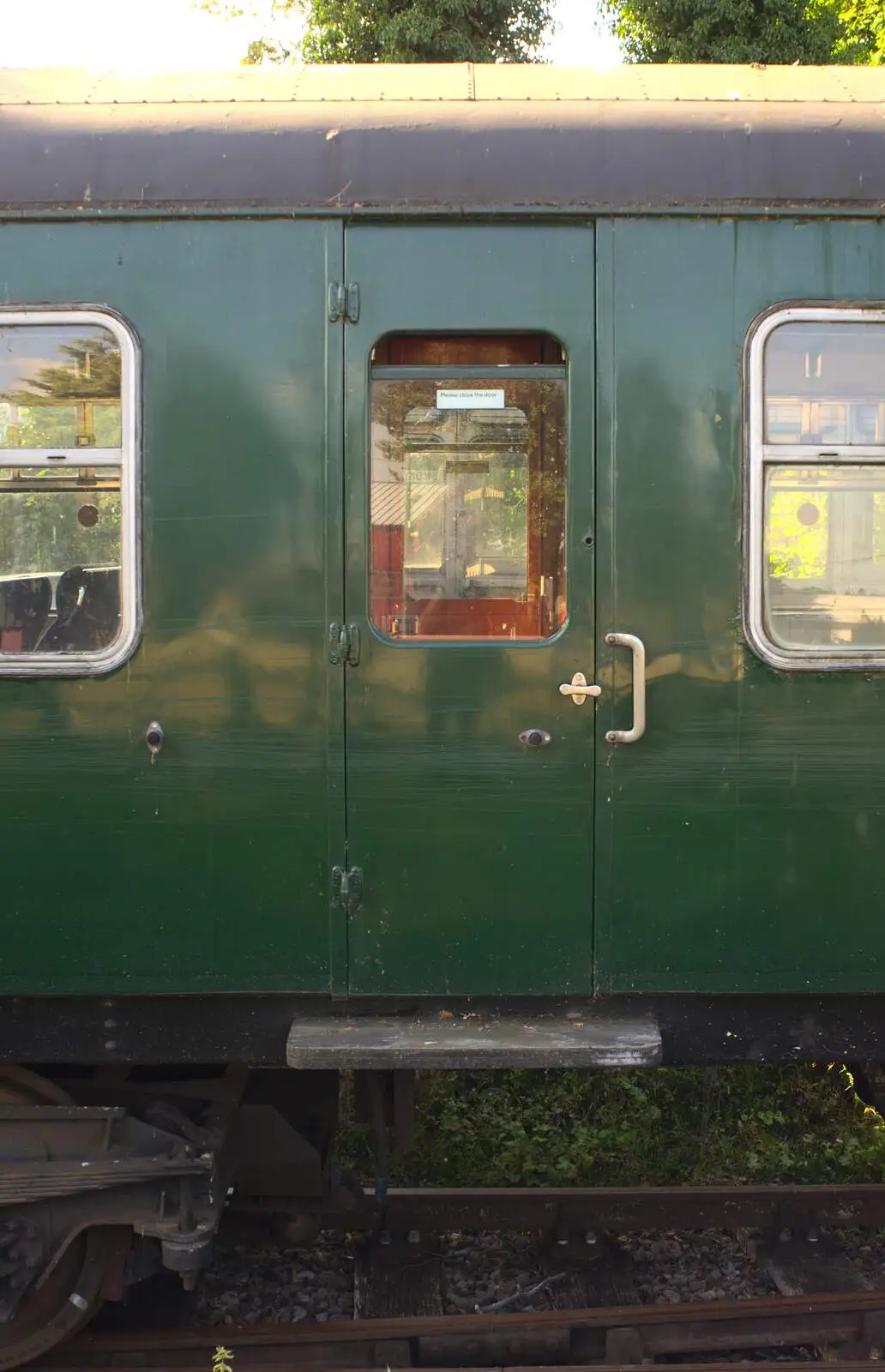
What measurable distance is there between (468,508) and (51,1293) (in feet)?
8.92

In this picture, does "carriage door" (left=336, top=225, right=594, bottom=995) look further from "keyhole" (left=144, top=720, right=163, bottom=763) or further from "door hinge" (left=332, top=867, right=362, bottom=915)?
"keyhole" (left=144, top=720, right=163, bottom=763)

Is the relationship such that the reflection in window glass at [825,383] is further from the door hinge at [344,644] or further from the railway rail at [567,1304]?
the railway rail at [567,1304]

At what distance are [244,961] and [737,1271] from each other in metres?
2.29

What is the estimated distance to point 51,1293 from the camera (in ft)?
12.7

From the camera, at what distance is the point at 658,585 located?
3.52 m

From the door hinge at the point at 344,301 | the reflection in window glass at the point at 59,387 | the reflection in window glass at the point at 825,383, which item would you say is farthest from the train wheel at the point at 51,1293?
the reflection in window glass at the point at 825,383

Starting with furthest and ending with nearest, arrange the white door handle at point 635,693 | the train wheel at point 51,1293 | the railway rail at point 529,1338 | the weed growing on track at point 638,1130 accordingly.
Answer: the weed growing on track at point 638,1130 < the railway rail at point 529,1338 < the train wheel at point 51,1293 < the white door handle at point 635,693


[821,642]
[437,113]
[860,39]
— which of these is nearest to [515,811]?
[821,642]

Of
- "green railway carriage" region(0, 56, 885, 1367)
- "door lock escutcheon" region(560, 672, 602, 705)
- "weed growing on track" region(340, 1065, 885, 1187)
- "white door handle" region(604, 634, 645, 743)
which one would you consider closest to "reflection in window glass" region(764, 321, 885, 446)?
"green railway carriage" region(0, 56, 885, 1367)

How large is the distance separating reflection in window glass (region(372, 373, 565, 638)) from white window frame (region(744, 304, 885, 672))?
523mm

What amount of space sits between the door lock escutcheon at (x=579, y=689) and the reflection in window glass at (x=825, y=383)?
0.85 metres

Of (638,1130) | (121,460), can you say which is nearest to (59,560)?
(121,460)

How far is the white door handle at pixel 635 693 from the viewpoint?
349 cm

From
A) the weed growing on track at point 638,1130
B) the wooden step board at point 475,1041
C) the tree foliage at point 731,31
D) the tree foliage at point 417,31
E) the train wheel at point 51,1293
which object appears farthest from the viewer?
the tree foliage at point 417,31
